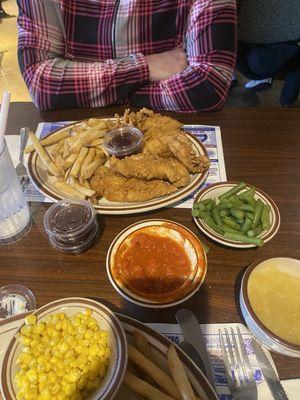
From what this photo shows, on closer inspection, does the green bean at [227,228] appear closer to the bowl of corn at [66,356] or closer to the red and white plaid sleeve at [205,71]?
the bowl of corn at [66,356]

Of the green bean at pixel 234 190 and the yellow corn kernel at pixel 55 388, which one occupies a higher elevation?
the yellow corn kernel at pixel 55 388

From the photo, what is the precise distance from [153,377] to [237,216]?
0.69 m

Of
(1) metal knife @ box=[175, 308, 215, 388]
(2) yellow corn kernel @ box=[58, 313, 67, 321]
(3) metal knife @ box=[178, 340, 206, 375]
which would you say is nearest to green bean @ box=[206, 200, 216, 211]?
(1) metal knife @ box=[175, 308, 215, 388]

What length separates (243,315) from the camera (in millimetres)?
1062

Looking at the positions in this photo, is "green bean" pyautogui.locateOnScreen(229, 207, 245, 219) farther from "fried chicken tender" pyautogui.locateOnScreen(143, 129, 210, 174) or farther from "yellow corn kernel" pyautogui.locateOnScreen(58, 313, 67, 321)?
"yellow corn kernel" pyautogui.locateOnScreen(58, 313, 67, 321)

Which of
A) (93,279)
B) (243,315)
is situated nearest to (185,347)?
(243,315)

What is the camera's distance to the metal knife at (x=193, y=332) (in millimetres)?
974

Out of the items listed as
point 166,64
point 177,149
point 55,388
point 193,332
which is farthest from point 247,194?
point 166,64

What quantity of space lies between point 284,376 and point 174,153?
99 cm

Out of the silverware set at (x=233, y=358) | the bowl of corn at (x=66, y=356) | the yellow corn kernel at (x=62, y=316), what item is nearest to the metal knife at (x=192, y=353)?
the silverware set at (x=233, y=358)

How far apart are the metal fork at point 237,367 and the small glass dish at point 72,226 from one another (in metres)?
0.59

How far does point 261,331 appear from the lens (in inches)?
37.6

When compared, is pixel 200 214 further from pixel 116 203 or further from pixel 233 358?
pixel 233 358

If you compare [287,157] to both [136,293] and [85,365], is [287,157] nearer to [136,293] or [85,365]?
[136,293]
